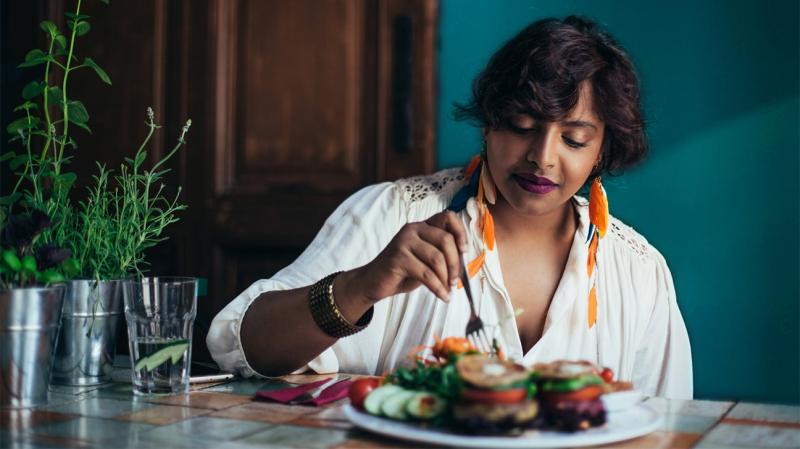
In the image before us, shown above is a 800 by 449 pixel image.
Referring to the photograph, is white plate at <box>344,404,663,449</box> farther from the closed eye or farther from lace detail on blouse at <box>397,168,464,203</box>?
lace detail on blouse at <box>397,168,464,203</box>

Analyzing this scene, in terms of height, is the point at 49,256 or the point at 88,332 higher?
the point at 49,256

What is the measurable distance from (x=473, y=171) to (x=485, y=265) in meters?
0.22

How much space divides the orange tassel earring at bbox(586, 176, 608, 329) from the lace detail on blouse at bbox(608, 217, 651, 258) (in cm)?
11

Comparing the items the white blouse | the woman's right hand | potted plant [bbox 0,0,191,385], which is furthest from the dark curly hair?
potted plant [bbox 0,0,191,385]

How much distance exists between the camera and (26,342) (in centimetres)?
113

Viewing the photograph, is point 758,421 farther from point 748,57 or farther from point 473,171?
point 748,57

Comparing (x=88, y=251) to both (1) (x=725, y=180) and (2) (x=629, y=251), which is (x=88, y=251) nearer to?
(2) (x=629, y=251)

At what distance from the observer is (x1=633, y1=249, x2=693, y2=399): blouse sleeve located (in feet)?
6.21

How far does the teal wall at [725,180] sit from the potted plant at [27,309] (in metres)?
1.60

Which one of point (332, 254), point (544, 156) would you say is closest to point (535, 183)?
point (544, 156)

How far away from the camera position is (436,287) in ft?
4.22

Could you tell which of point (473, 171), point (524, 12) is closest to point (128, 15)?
point (524, 12)

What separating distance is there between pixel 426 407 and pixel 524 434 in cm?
11

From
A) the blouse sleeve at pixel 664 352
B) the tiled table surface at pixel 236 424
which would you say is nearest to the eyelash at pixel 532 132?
the blouse sleeve at pixel 664 352
